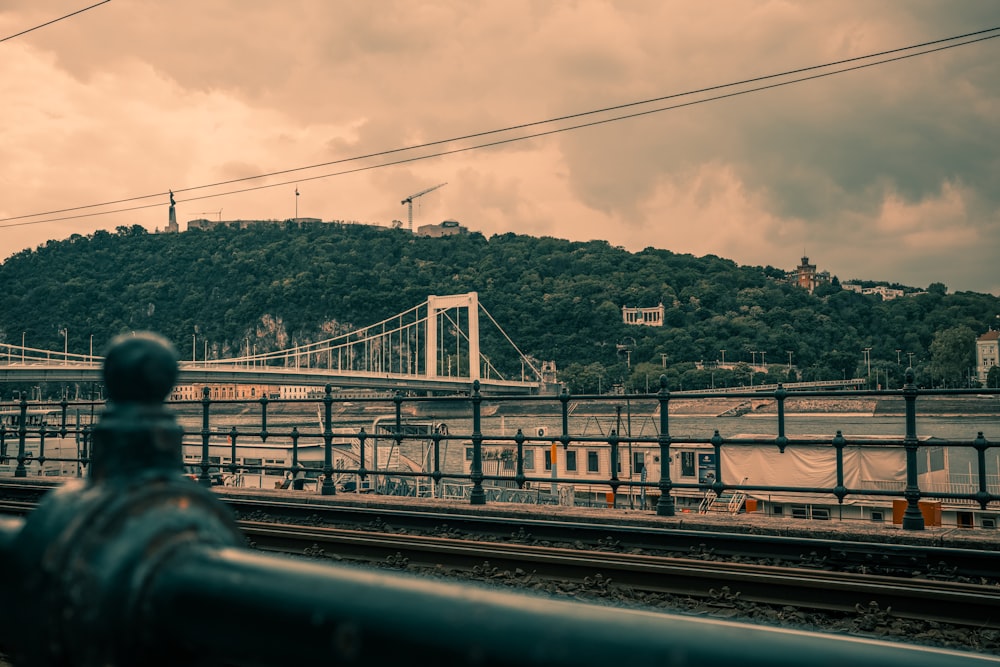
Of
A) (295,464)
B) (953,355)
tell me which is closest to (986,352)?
(953,355)

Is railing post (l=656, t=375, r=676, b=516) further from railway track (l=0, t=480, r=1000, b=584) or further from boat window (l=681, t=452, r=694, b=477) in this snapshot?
boat window (l=681, t=452, r=694, b=477)

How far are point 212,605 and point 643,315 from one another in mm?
77083

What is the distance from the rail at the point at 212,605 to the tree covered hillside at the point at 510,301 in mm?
63795

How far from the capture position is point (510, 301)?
79062 mm

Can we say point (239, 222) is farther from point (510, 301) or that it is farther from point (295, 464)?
point (295, 464)

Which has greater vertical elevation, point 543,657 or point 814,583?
point 543,657

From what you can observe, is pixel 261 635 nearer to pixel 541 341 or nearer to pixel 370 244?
pixel 541 341

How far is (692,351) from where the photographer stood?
7256 centimetres

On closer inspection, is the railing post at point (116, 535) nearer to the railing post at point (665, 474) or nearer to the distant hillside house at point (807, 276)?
the railing post at point (665, 474)

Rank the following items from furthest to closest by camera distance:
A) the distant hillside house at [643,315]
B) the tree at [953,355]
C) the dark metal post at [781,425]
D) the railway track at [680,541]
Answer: the distant hillside house at [643,315] < the tree at [953,355] < the dark metal post at [781,425] < the railway track at [680,541]

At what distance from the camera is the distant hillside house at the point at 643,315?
75188mm

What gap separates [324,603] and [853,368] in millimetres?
73057

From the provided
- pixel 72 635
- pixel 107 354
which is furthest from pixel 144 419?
pixel 72 635

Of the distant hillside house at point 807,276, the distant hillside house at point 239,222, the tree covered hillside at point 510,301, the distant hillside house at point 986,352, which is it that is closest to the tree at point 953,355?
the tree covered hillside at point 510,301
